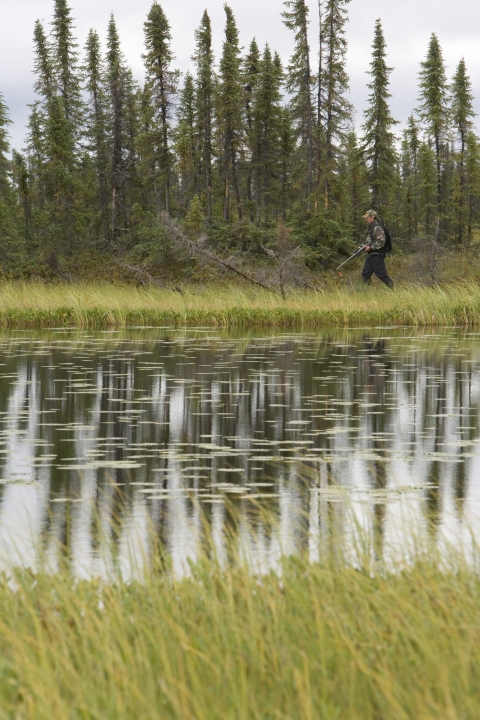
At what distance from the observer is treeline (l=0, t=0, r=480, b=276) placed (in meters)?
52.7

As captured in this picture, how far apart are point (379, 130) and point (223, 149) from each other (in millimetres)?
10701

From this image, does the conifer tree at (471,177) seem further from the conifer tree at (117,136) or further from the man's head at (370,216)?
the man's head at (370,216)

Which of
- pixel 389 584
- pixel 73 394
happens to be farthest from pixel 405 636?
pixel 73 394

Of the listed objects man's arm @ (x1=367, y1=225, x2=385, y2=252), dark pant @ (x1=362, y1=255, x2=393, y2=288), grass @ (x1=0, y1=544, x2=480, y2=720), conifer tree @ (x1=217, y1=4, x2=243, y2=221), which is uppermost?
conifer tree @ (x1=217, y1=4, x2=243, y2=221)

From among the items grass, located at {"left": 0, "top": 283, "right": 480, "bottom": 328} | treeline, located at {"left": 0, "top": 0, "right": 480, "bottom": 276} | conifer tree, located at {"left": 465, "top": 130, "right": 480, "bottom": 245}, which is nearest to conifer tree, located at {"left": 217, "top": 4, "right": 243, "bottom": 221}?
treeline, located at {"left": 0, "top": 0, "right": 480, "bottom": 276}

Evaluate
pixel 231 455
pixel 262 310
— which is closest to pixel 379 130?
pixel 262 310

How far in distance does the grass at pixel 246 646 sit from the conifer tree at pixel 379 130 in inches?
2019

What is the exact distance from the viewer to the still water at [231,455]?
5.51 m

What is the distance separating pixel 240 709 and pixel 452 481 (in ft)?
14.5

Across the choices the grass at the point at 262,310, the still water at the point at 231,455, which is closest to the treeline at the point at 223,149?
the grass at the point at 262,310

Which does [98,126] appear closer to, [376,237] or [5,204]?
[5,204]

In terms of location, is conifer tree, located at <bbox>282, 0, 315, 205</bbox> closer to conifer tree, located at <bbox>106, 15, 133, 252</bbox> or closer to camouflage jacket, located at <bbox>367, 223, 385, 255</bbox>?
conifer tree, located at <bbox>106, 15, 133, 252</bbox>

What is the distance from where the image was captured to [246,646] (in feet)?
11.7

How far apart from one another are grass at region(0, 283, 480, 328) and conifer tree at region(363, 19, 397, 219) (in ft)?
89.2
